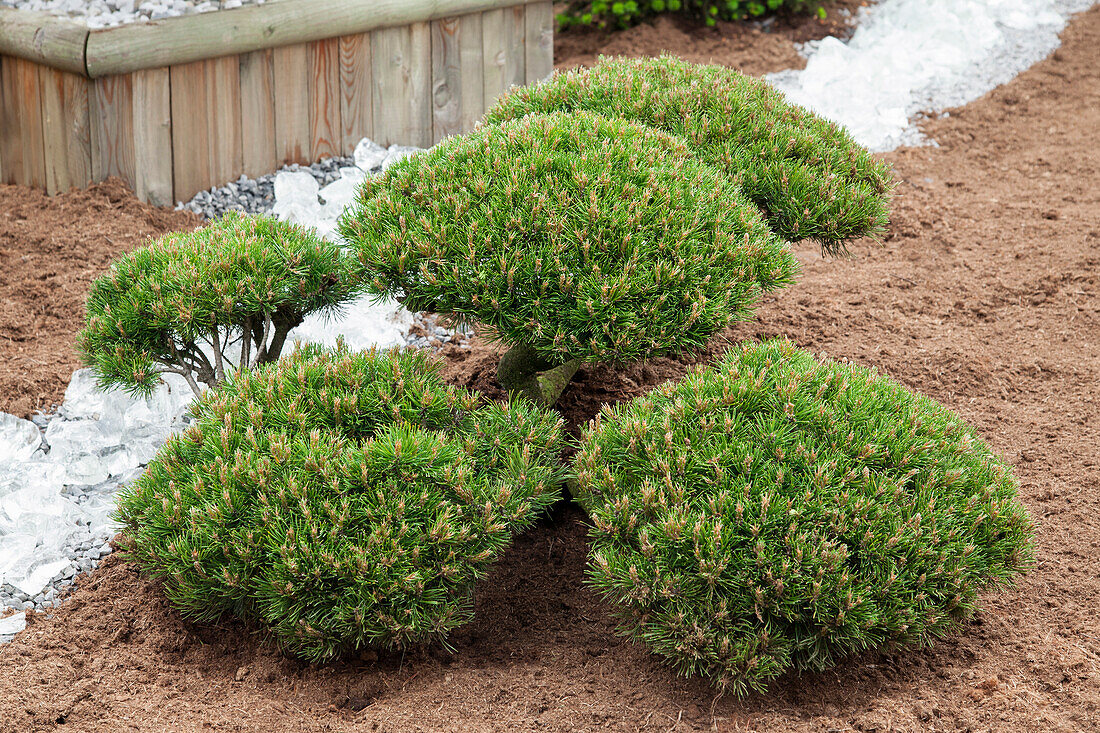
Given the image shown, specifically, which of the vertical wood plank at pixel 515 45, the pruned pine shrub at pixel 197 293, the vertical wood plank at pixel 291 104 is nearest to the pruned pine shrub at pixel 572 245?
the pruned pine shrub at pixel 197 293

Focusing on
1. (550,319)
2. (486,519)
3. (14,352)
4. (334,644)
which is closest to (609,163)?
(550,319)

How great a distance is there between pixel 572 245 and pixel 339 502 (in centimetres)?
94

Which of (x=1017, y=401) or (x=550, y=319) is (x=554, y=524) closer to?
(x=550, y=319)

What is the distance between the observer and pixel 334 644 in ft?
8.23

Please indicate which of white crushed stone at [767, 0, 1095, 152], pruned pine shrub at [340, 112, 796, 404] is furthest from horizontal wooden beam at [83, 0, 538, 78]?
white crushed stone at [767, 0, 1095, 152]

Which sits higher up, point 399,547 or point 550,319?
point 550,319

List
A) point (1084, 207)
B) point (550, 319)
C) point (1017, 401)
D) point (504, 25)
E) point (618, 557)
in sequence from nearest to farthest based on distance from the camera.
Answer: point (618, 557)
point (550, 319)
point (1017, 401)
point (1084, 207)
point (504, 25)

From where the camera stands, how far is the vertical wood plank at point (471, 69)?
5.94 metres

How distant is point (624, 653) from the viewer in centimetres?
268

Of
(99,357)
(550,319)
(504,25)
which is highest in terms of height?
(504,25)

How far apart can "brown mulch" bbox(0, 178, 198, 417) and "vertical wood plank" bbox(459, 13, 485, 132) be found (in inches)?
75.0

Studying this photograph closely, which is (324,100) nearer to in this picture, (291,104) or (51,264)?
(291,104)

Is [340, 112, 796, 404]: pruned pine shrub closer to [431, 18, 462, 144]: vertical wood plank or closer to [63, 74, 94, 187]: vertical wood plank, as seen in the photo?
[63, 74, 94, 187]: vertical wood plank

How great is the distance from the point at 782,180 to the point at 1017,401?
4.52 feet
